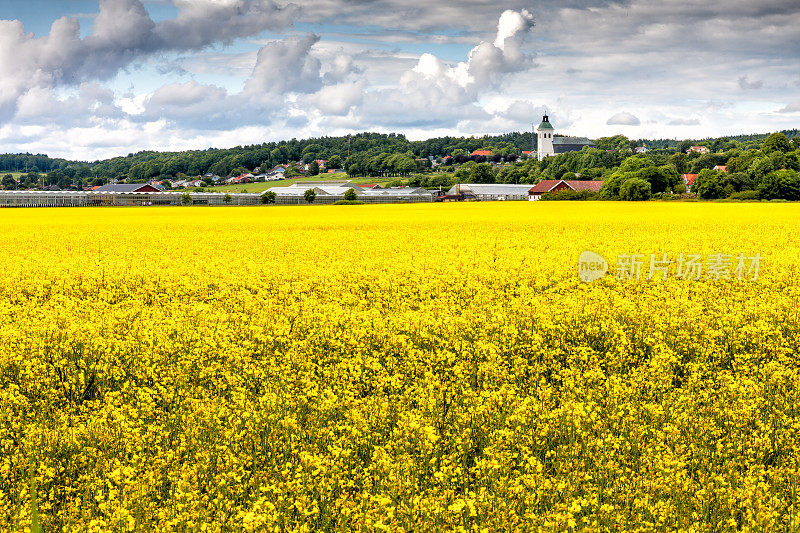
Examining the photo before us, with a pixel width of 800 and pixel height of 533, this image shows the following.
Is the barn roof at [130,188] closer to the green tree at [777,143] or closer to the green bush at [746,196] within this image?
the green bush at [746,196]

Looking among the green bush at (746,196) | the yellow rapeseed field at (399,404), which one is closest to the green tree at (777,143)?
the green bush at (746,196)

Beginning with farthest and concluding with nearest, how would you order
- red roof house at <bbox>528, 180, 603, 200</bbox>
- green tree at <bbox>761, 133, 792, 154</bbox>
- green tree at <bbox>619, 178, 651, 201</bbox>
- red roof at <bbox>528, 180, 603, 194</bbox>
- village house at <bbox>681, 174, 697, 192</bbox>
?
green tree at <bbox>761, 133, 792, 154</bbox> < village house at <bbox>681, 174, 697, 192</bbox> < red roof at <bbox>528, 180, 603, 194</bbox> < red roof house at <bbox>528, 180, 603, 200</bbox> < green tree at <bbox>619, 178, 651, 201</bbox>

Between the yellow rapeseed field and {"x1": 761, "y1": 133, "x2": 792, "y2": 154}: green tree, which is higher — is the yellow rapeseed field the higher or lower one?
the lower one

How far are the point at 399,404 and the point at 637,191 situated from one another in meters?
87.1

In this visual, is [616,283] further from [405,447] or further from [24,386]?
[24,386]

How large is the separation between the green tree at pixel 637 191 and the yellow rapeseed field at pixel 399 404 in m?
75.1

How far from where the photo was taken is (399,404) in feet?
26.5

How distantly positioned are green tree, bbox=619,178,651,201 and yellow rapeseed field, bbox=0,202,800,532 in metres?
75.1

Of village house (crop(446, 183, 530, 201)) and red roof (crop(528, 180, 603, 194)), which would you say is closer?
red roof (crop(528, 180, 603, 194))

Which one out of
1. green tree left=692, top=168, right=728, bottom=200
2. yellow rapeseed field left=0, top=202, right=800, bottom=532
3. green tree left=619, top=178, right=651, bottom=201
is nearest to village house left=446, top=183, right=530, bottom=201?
green tree left=619, top=178, right=651, bottom=201

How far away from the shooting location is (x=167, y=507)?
5.70 metres

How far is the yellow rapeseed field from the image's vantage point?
5.73 metres

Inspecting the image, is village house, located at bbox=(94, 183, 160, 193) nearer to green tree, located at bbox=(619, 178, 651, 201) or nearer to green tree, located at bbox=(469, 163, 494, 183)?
green tree, located at bbox=(469, 163, 494, 183)

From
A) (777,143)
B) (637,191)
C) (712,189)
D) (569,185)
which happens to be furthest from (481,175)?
(712,189)
